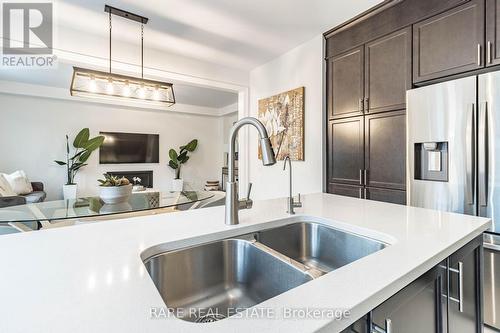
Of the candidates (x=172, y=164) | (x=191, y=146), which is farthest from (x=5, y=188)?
(x=191, y=146)

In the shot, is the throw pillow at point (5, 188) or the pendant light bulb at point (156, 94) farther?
the throw pillow at point (5, 188)

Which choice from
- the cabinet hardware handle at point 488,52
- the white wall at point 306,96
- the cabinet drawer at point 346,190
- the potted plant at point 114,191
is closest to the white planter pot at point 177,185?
the white wall at point 306,96

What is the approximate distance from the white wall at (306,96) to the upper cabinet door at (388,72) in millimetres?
600

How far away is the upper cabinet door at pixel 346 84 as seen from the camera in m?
2.60

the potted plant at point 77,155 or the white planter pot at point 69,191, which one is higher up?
the potted plant at point 77,155

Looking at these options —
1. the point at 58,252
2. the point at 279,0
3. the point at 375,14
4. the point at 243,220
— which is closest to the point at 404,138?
the point at 375,14

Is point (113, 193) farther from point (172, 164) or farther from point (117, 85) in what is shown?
point (172, 164)

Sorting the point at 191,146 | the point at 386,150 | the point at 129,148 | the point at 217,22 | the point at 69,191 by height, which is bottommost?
the point at 69,191

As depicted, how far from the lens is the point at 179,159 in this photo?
7043 millimetres

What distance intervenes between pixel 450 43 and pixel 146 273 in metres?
2.54

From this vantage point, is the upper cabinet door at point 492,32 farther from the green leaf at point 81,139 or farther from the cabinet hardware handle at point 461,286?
the green leaf at point 81,139

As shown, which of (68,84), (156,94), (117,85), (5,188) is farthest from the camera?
(68,84)

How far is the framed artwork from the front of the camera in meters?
3.22

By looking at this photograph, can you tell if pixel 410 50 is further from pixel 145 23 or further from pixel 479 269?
pixel 145 23
